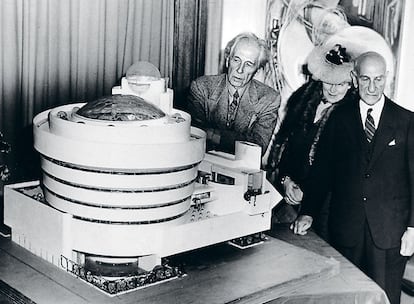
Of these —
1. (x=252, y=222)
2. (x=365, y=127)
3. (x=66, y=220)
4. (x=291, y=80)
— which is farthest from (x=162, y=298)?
(x=291, y=80)

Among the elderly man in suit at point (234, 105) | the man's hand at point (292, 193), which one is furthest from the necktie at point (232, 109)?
the man's hand at point (292, 193)

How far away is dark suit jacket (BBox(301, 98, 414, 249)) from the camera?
9.52 ft

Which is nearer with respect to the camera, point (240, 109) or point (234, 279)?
point (234, 279)

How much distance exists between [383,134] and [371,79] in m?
0.25

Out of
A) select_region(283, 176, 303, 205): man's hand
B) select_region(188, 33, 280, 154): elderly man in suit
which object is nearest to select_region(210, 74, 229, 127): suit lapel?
select_region(188, 33, 280, 154): elderly man in suit

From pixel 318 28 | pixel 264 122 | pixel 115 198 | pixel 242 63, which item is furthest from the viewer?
pixel 318 28

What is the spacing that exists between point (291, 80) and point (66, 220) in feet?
8.69

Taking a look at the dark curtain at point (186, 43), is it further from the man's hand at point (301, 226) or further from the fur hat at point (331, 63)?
the man's hand at point (301, 226)

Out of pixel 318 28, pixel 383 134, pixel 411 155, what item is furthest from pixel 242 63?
pixel 318 28

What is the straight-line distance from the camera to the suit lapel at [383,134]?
9.46ft

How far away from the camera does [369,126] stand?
293 cm

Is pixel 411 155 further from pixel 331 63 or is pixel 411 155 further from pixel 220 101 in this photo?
pixel 331 63

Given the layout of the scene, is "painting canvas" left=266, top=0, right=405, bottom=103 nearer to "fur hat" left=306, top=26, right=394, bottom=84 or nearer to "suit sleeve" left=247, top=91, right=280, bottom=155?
"fur hat" left=306, top=26, right=394, bottom=84

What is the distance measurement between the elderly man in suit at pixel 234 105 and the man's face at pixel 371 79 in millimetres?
517
